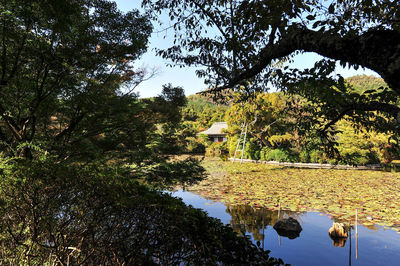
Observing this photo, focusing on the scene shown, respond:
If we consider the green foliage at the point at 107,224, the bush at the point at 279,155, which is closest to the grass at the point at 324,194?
the bush at the point at 279,155

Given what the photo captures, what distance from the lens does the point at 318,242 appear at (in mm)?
6461

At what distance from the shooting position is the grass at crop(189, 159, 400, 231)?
784 cm

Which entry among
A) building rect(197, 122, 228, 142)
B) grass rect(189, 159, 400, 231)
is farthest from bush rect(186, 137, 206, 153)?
grass rect(189, 159, 400, 231)

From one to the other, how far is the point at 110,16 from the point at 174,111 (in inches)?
117

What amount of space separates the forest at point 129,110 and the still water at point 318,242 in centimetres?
285

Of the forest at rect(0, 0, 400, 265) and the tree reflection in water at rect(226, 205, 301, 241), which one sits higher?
the forest at rect(0, 0, 400, 265)

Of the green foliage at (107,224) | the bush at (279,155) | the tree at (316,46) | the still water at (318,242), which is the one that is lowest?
the still water at (318,242)

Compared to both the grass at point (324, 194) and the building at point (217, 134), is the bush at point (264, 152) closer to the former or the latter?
the grass at point (324, 194)

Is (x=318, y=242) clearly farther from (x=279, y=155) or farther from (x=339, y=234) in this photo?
(x=279, y=155)

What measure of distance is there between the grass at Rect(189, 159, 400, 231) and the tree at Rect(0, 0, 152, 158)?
6410mm

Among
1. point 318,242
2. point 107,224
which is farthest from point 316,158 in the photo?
point 107,224

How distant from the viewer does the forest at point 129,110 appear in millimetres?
2057

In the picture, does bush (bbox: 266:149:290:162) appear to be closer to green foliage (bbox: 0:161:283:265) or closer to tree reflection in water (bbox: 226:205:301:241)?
tree reflection in water (bbox: 226:205:301:241)

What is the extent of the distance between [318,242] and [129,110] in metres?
6.75
